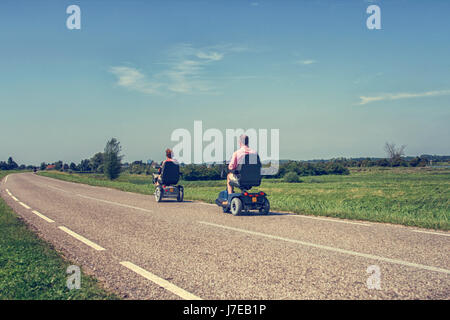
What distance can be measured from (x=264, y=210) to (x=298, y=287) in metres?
6.85

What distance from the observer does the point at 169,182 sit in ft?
49.4

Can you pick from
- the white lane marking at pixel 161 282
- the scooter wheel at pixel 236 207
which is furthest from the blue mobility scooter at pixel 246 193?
the white lane marking at pixel 161 282

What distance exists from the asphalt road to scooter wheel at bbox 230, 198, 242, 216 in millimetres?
941

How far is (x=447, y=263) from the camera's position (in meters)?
4.86

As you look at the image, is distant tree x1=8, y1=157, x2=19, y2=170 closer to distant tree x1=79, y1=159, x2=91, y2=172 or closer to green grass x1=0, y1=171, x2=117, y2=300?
distant tree x1=79, y1=159, x2=91, y2=172

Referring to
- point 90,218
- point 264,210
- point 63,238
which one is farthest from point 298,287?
point 90,218

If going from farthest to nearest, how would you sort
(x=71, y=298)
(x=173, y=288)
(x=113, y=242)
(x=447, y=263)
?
(x=113, y=242)
(x=447, y=263)
(x=173, y=288)
(x=71, y=298)

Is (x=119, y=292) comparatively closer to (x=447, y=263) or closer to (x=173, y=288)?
(x=173, y=288)

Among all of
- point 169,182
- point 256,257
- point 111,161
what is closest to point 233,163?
point 256,257

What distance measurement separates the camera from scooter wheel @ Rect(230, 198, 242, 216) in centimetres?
1024

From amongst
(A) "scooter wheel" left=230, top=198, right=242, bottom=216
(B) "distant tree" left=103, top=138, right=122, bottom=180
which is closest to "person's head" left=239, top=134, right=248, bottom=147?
(A) "scooter wheel" left=230, top=198, right=242, bottom=216

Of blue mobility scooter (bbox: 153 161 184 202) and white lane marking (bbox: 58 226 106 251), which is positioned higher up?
blue mobility scooter (bbox: 153 161 184 202)

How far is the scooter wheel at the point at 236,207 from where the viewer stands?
33.6ft

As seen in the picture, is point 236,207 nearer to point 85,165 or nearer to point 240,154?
point 240,154
